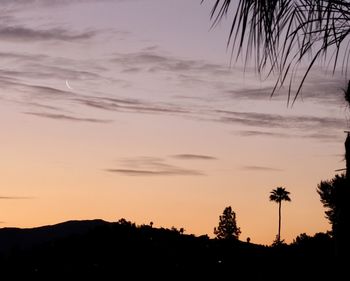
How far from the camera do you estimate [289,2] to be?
19.8ft

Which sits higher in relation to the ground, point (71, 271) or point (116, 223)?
point (116, 223)

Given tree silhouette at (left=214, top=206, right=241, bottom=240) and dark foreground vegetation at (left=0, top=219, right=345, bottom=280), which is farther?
tree silhouette at (left=214, top=206, right=241, bottom=240)

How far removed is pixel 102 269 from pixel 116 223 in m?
7.46

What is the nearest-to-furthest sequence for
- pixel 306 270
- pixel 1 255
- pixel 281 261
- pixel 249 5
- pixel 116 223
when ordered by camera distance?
pixel 249 5 < pixel 306 270 < pixel 281 261 < pixel 1 255 < pixel 116 223

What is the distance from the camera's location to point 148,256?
3381cm

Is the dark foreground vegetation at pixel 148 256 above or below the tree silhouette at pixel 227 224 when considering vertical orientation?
below

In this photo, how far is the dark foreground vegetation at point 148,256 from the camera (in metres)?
29.3

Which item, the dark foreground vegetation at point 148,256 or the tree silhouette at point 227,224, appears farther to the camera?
the tree silhouette at point 227,224

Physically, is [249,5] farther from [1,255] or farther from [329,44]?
[1,255]

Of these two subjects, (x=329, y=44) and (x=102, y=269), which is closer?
(x=329, y=44)

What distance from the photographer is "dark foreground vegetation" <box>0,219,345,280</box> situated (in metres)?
29.3

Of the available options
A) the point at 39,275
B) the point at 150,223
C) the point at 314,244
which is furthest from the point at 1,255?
the point at 314,244

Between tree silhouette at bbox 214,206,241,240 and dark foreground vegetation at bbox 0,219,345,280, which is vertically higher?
tree silhouette at bbox 214,206,241,240

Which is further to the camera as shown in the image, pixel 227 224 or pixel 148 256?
pixel 227 224
